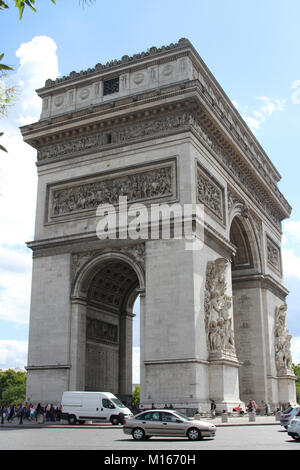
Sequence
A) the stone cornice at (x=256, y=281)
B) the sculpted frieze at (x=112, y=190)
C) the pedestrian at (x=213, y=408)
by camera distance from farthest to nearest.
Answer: the stone cornice at (x=256, y=281)
the sculpted frieze at (x=112, y=190)
the pedestrian at (x=213, y=408)

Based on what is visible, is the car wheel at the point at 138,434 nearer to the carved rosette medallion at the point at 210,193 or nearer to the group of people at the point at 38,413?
the group of people at the point at 38,413

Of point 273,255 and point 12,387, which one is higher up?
point 273,255

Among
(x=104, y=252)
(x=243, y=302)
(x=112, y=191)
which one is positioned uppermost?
(x=112, y=191)

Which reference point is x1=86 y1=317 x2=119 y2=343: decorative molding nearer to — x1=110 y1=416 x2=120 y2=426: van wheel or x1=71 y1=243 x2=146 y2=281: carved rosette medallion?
x1=71 y1=243 x2=146 y2=281: carved rosette medallion

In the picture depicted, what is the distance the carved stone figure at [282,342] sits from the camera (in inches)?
1597

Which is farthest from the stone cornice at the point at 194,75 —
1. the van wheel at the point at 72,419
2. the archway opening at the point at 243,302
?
the van wheel at the point at 72,419

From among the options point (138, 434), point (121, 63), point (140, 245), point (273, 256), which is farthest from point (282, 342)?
point (138, 434)

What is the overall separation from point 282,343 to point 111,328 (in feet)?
44.8

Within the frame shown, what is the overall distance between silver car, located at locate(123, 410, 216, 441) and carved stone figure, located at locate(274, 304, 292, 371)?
2396 cm

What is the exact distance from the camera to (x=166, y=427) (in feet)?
58.0

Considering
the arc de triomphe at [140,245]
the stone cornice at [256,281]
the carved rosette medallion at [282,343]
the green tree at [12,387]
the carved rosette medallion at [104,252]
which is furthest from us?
the green tree at [12,387]

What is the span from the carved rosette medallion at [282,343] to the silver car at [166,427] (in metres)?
23.9

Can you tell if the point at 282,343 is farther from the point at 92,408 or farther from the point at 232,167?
the point at 92,408

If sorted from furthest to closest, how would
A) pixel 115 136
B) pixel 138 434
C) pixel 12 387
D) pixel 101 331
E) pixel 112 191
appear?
pixel 12 387 → pixel 101 331 → pixel 115 136 → pixel 112 191 → pixel 138 434
